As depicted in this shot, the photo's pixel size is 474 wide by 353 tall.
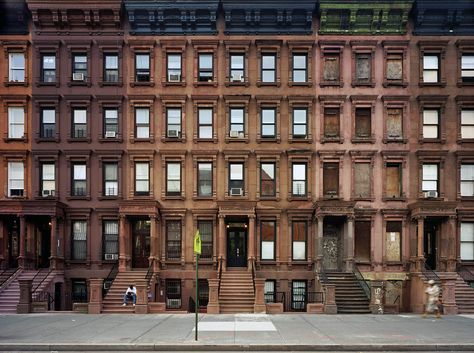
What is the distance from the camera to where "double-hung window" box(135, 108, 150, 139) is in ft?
98.6

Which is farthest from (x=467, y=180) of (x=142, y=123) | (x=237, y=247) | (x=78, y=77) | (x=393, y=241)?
(x=78, y=77)

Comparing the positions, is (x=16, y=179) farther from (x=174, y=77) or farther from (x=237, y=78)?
(x=237, y=78)

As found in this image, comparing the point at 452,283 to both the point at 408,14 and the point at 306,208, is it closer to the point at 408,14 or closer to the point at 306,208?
the point at 306,208

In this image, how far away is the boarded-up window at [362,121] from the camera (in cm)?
3005

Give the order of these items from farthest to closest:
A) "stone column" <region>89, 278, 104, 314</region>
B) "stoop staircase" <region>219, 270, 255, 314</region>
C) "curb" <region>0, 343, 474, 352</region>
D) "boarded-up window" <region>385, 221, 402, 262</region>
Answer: "boarded-up window" <region>385, 221, 402, 262</region>, "stoop staircase" <region>219, 270, 255, 314</region>, "stone column" <region>89, 278, 104, 314</region>, "curb" <region>0, 343, 474, 352</region>

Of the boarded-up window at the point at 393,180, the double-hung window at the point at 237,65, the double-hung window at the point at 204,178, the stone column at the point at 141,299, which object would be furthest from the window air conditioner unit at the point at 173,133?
the boarded-up window at the point at 393,180

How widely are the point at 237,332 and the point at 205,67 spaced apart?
1744 centimetres

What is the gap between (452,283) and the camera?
24000mm

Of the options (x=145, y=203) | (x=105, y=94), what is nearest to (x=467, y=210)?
(x=145, y=203)

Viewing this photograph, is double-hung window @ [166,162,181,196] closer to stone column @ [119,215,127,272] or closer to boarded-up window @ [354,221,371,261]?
stone column @ [119,215,127,272]

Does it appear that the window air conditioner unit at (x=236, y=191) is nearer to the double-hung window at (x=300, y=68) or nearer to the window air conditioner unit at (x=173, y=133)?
the window air conditioner unit at (x=173, y=133)

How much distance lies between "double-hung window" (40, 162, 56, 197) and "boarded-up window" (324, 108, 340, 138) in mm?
16490

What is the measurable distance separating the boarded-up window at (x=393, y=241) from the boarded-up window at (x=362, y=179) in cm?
232

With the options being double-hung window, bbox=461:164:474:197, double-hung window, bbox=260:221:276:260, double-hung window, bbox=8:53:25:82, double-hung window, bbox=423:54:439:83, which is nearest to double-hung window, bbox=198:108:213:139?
double-hung window, bbox=260:221:276:260
